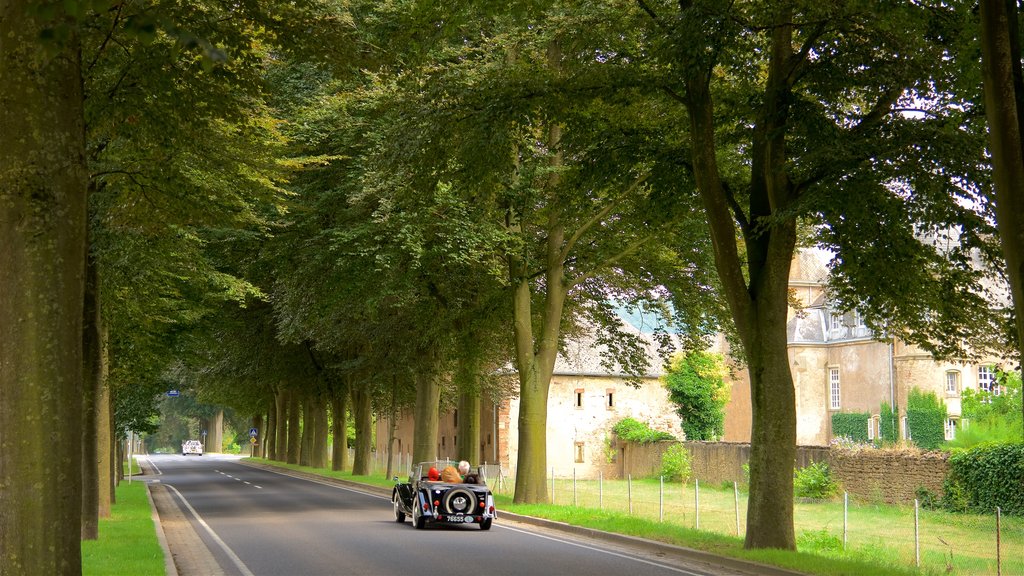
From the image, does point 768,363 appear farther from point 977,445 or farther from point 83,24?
point 977,445

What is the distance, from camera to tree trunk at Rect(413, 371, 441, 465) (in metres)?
34.7

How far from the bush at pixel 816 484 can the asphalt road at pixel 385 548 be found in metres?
16.2

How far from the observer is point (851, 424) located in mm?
67812

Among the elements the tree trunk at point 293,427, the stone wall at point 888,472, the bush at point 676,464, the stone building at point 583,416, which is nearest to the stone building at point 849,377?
the stone building at point 583,416

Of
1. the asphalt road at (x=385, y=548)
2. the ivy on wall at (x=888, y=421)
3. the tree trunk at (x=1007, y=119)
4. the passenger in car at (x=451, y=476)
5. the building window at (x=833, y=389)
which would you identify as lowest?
the asphalt road at (x=385, y=548)

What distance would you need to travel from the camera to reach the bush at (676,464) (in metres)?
53.0

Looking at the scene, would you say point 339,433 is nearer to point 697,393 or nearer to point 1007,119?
point 697,393

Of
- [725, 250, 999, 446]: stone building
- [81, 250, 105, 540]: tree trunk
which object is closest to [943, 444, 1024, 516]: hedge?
[81, 250, 105, 540]: tree trunk

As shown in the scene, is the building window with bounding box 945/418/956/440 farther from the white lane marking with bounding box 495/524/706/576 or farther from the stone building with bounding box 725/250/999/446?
the white lane marking with bounding box 495/524/706/576

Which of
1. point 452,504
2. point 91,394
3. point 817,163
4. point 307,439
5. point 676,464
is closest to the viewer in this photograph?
point 817,163

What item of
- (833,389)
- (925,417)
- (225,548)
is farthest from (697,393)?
(225,548)

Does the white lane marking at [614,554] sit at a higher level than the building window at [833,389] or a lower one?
lower

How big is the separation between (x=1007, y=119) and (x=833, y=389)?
2552 inches

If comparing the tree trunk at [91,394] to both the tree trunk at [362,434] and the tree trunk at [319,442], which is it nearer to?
the tree trunk at [362,434]
